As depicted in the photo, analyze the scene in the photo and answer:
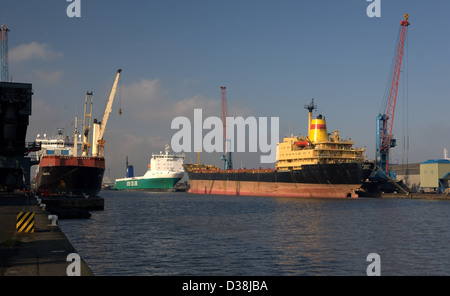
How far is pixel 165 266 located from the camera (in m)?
20.7

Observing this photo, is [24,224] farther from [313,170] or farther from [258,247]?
[313,170]

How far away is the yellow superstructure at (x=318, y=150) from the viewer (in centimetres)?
9538

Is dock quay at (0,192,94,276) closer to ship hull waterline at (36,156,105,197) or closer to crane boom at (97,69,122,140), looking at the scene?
ship hull waterline at (36,156,105,197)

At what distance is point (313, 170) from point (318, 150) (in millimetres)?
5012

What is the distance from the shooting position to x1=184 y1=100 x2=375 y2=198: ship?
89.9 meters

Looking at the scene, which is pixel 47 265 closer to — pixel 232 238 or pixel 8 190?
pixel 232 238

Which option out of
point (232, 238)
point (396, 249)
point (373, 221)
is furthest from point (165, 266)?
point (373, 221)

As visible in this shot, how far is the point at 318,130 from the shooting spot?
100562 millimetres

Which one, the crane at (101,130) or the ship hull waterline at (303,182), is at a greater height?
the crane at (101,130)

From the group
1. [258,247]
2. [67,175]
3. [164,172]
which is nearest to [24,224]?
[258,247]

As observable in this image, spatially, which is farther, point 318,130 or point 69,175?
point 318,130

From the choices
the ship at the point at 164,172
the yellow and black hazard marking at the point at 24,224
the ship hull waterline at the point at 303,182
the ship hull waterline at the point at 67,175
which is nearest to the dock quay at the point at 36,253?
the yellow and black hazard marking at the point at 24,224

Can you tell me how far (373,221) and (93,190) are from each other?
160 ft

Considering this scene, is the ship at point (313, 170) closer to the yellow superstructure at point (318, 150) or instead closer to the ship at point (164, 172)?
the yellow superstructure at point (318, 150)
